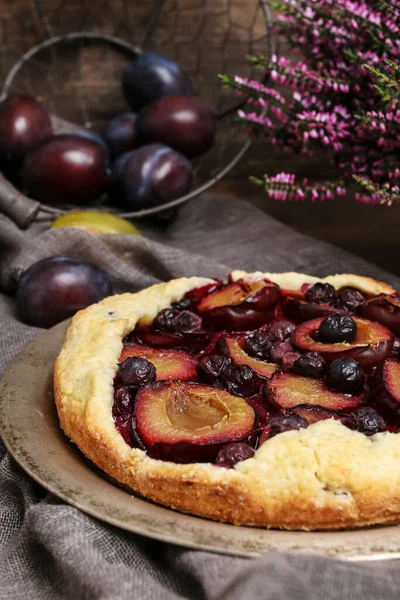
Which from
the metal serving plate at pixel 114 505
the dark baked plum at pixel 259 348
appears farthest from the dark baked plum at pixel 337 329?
the metal serving plate at pixel 114 505

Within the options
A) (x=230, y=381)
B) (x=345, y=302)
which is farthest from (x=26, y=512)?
(x=345, y=302)

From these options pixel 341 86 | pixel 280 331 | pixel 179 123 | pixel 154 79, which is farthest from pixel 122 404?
pixel 154 79

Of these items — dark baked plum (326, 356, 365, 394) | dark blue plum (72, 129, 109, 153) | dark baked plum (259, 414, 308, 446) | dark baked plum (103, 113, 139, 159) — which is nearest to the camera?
dark baked plum (259, 414, 308, 446)

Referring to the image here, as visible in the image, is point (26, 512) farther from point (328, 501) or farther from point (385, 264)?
point (385, 264)

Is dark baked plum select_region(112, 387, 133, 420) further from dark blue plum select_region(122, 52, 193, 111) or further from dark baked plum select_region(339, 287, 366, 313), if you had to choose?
dark blue plum select_region(122, 52, 193, 111)

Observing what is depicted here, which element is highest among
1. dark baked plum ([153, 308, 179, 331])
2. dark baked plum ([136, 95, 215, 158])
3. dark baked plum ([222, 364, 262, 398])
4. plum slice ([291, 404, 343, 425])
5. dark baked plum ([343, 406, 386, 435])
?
dark baked plum ([343, 406, 386, 435])

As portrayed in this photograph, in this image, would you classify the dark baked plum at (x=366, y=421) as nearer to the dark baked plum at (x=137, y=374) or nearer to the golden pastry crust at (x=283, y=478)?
the golden pastry crust at (x=283, y=478)

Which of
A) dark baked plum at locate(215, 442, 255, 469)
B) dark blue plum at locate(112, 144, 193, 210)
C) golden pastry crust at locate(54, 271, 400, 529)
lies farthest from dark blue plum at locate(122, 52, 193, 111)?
dark baked plum at locate(215, 442, 255, 469)
